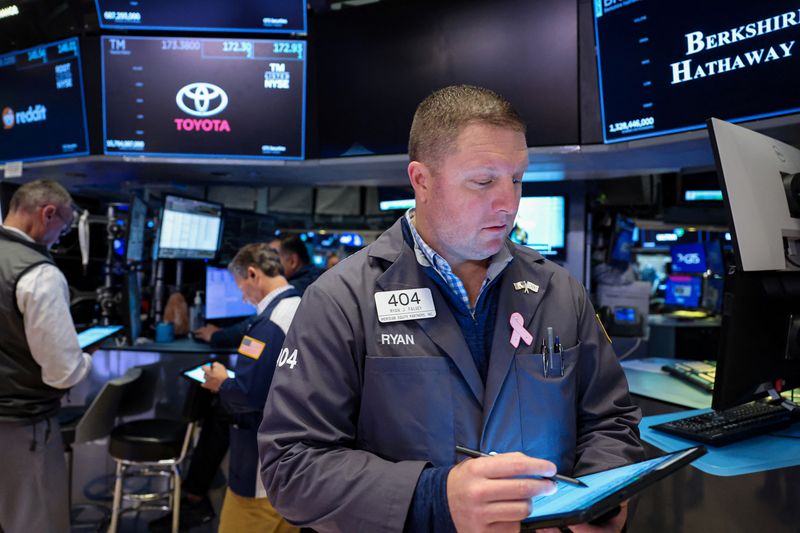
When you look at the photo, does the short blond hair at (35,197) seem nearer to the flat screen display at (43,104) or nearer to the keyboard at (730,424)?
the flat screen display at (43,104)

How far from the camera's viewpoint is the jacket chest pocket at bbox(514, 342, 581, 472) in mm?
1215

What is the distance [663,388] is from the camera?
253 cm

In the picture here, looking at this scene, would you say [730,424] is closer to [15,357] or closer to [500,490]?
[500,490]

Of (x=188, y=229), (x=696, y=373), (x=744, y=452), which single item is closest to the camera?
(x=744, y=452)

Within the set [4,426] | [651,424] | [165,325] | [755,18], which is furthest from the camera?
[165,325]

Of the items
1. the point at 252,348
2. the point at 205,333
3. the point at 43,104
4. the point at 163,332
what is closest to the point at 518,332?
the point at 252,348

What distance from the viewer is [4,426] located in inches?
106

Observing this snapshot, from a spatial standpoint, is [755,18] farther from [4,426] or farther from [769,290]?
[4,426]

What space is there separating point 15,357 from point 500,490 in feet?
8.82

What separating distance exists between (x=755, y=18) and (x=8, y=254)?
3289 millimetres

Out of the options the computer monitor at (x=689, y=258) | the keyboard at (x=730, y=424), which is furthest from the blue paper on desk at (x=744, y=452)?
the computer monitor at (x=689, y=258)

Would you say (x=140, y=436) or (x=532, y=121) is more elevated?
(x=532, y=121)

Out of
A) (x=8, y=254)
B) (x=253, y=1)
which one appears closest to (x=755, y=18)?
(x=253, y=1)

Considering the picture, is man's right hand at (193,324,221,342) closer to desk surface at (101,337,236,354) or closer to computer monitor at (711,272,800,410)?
desk surface at (101,337,236,354)
